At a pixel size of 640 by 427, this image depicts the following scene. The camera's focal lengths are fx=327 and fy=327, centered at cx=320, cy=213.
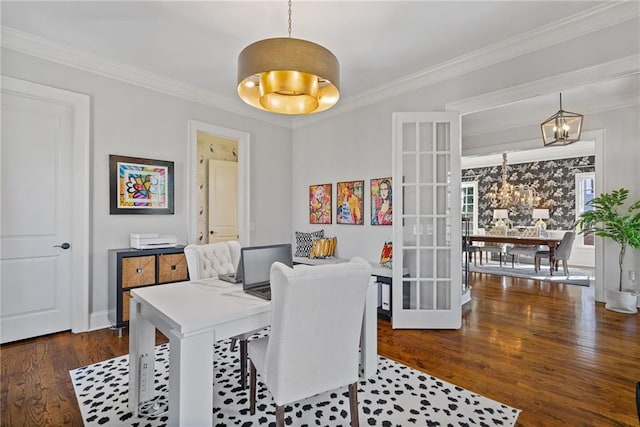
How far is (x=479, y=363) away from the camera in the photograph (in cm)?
261

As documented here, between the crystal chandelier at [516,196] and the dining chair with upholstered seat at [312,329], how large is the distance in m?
7.63

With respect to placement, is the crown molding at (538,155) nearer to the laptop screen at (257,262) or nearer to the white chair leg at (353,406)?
the laptop screen at (257,262)

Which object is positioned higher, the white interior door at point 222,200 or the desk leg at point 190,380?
the white interior door at point 222,200

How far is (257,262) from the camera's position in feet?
6.63

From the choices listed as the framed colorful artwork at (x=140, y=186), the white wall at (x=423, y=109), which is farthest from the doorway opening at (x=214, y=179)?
the white wall at (x=423, y=109)

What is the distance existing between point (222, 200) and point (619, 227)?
218 inches

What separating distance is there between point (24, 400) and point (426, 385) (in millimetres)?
2614

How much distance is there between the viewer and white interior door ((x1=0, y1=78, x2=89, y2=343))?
292 centimetres

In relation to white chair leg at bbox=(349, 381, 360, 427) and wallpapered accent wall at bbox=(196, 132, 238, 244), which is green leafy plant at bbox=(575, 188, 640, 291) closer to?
white chair leg at bbox=(349, 381, 360, 427)

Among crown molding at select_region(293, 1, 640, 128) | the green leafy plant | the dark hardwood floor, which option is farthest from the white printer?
the green leafy plant

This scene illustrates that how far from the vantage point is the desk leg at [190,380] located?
1377 mm

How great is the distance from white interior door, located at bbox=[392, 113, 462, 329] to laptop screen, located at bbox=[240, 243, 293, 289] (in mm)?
1724

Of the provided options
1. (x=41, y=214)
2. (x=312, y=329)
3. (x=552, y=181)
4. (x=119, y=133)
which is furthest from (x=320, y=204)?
(x=552, y=181)

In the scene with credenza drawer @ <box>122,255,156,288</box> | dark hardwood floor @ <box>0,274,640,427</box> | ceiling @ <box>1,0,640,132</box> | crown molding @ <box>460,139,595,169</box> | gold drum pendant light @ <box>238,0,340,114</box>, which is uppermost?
ceiling @ <box>1,0,640,132</box>
